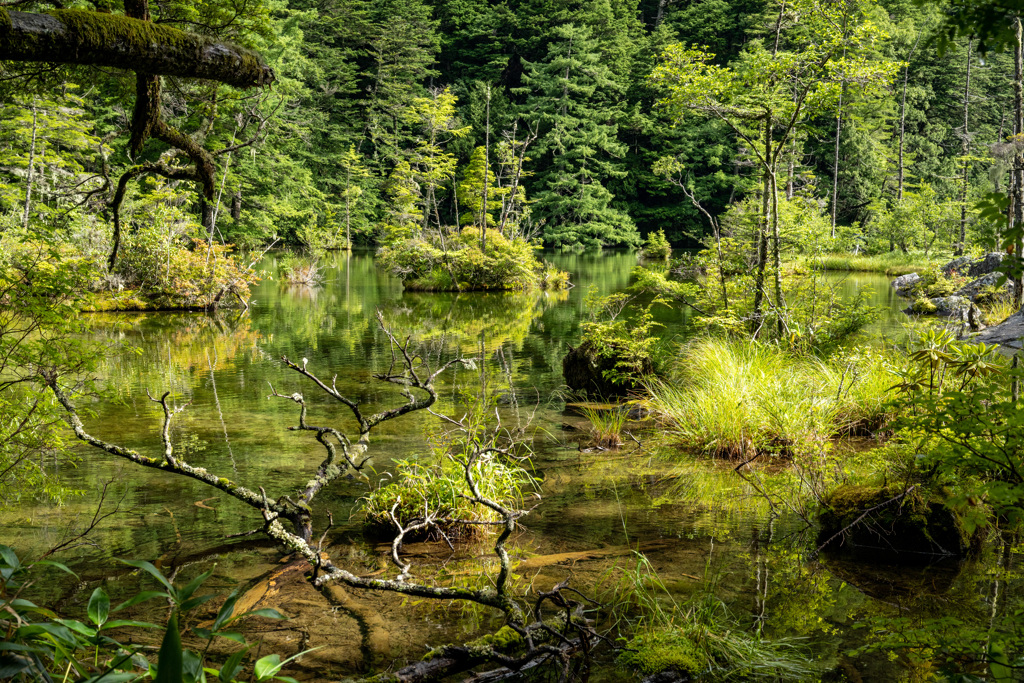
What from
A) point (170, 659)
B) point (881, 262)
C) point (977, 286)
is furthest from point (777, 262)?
point (881, 262)

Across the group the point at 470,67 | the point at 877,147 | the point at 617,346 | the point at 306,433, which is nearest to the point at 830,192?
the point at 877,147

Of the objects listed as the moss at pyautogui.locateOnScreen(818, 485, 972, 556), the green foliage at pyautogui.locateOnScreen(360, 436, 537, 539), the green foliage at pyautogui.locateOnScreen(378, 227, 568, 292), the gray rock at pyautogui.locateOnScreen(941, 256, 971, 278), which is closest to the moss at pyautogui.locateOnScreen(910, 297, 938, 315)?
the gray rock at pyautogui.locateOnScreen(941, 256, 971, 278)

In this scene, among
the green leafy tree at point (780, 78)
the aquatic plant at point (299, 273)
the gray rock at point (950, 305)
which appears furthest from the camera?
the aquatic plant at point (299, 273)

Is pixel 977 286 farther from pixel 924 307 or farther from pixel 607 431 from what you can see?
pixel 607 431

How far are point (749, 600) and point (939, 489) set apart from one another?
4.82ft

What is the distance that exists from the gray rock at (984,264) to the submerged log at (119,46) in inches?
732

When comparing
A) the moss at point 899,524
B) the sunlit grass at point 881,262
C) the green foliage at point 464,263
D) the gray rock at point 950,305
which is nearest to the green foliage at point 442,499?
the moss at point 899,524

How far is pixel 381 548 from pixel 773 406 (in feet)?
11.6

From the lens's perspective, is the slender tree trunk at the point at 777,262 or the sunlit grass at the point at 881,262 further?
the sunlit grass at the point at 881,262

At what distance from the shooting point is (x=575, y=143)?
137 feet

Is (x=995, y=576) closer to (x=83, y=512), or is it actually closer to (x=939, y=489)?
(x=939, y=489)

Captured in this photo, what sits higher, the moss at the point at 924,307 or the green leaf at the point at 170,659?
the green leaf at the point at 170,659

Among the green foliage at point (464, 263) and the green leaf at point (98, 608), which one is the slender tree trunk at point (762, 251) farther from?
the green foliage at point (464, 263)

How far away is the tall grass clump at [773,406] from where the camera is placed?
611 centimetres
